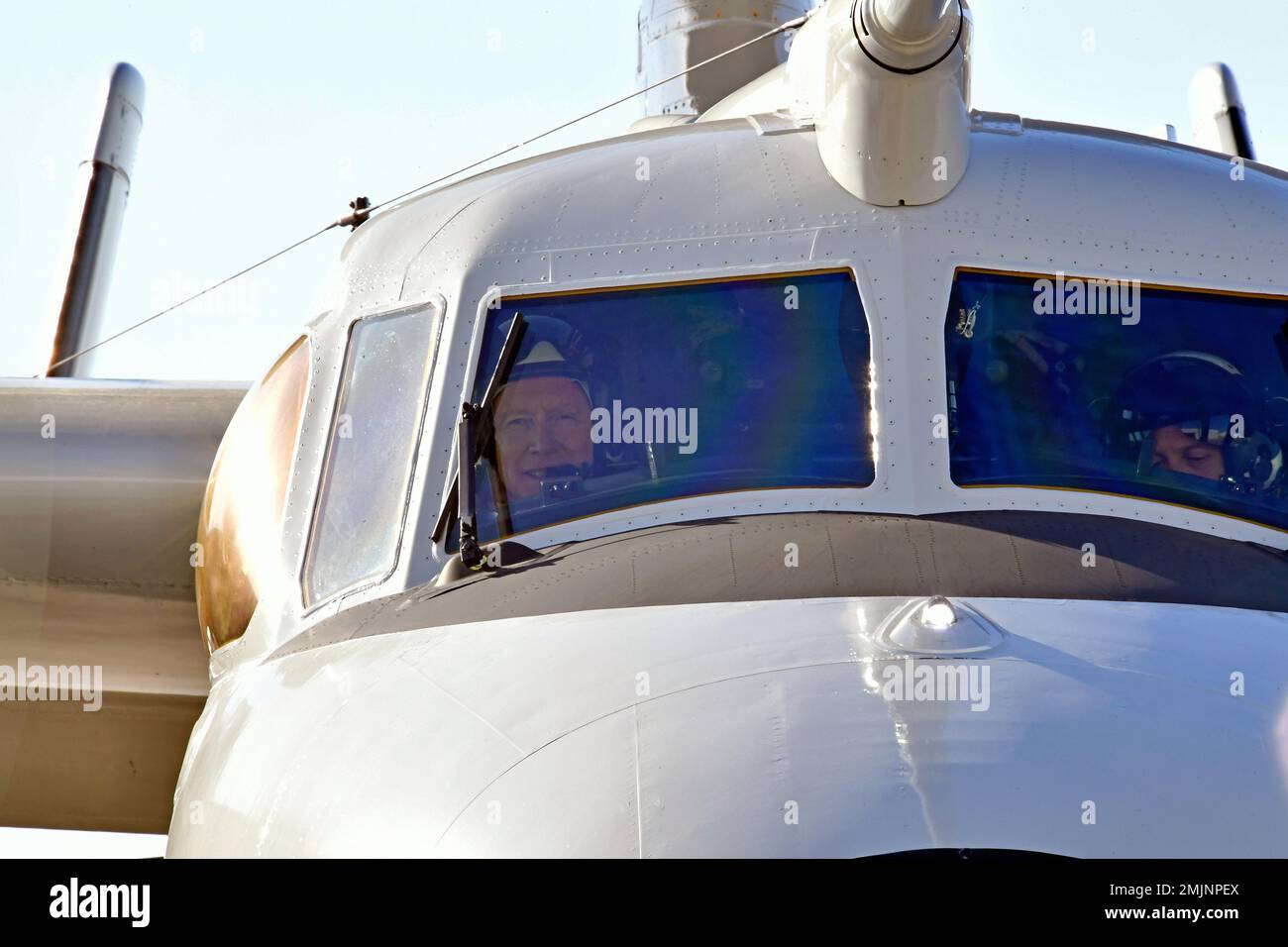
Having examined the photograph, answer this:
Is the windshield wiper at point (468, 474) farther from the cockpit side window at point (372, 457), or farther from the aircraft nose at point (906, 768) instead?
the aircraft nose at point (906, 768)

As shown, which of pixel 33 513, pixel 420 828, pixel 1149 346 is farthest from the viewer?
pixel 33 513

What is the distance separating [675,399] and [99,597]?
3.56m

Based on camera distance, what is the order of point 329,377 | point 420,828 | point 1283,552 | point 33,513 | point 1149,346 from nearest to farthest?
point 420,828
point 1283,552
point 1149,346
point 329,377
point 33,513

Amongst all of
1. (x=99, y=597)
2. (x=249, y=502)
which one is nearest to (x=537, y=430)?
(x=249, y=502)

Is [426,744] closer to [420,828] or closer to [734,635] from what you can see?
[420,828]

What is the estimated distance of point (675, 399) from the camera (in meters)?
4.33

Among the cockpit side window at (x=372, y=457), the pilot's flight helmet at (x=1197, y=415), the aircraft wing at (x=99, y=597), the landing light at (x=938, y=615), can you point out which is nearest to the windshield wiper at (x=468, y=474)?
the cockpit side window at (x=372, y=457)

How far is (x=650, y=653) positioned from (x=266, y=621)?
5.65 ft

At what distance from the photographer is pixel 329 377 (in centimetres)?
487

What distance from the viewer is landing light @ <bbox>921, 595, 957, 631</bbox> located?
121 inches

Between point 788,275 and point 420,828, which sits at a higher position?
point 788,275

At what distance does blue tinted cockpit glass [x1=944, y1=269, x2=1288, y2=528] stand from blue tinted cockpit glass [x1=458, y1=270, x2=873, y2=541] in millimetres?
311

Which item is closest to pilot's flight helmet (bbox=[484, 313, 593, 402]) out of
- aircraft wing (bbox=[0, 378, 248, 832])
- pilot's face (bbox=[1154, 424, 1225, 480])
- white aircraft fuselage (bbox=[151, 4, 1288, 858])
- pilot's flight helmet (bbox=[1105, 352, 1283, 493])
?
white aircraft fuselage (bbox=[151, 4, 1288, 858])
